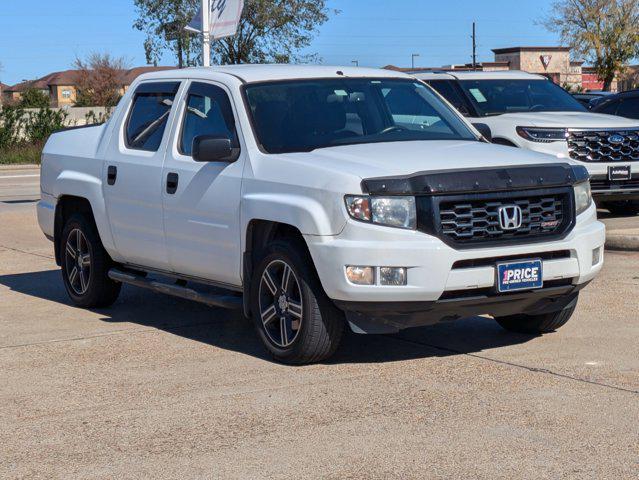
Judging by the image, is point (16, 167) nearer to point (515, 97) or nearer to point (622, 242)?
point (515, 97)

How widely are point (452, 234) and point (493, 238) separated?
0.95ft

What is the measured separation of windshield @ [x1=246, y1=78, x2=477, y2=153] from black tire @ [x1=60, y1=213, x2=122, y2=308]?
2.25 meters

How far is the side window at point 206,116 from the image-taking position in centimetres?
815

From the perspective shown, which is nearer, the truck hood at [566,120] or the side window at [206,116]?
the side window at [206,116]

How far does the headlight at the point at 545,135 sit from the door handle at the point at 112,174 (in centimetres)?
649

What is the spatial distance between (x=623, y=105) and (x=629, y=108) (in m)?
0.15

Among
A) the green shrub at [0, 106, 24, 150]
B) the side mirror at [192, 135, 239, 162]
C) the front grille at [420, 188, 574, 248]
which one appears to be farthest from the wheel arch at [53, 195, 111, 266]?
the green shrub at [0, 106, 24, 150]

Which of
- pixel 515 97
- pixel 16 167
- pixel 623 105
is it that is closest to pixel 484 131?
pixel 515 97

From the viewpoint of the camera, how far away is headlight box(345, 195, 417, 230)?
6.85m

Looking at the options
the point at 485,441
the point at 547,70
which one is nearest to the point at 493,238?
the point at 485,441

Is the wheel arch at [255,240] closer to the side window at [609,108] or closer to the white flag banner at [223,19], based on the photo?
the side window at [609,108]

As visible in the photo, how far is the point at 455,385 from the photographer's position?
675 cm

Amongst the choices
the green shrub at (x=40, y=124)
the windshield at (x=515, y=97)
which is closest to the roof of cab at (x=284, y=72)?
the windshield at (x=515, y=97)

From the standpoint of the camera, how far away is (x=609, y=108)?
1717 centimetres
